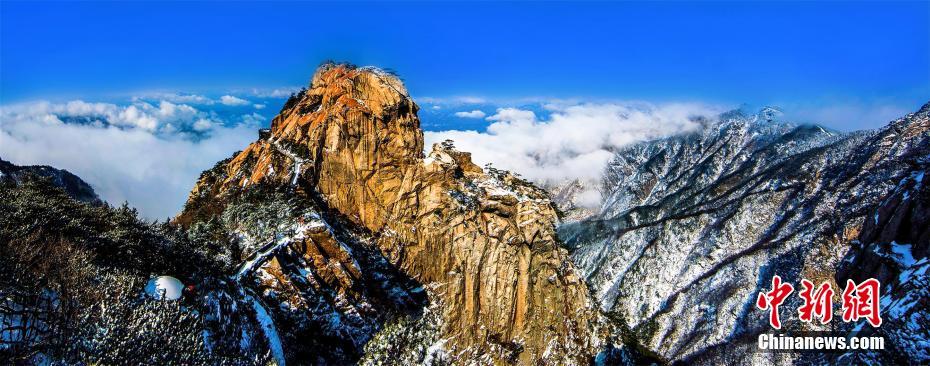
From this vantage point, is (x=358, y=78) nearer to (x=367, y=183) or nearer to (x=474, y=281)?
(x=367, y=183)

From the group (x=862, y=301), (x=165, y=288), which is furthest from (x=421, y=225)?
(x=862, y=301)

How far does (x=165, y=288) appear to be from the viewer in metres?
37.6

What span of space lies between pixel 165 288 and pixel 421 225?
104ft

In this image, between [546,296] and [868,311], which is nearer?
[868,311]

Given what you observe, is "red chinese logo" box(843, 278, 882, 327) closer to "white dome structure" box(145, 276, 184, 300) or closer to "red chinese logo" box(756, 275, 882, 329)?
"red chinese logo" box(756, 275, 882, 329)

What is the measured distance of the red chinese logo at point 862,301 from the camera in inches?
2277

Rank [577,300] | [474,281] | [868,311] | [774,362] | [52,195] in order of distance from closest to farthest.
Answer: [52,195] < [868,311] < [474,281] < [577,300] < [774,362]

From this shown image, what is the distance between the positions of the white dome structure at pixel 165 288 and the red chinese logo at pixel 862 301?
212 feet

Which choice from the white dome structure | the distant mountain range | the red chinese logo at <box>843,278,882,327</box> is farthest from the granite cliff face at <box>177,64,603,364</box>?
the red chinese logo at <box>843,278,882,327</box>

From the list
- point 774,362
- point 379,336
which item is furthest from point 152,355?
point 774,362

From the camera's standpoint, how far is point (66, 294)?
30.2m

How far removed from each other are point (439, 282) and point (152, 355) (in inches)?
1473

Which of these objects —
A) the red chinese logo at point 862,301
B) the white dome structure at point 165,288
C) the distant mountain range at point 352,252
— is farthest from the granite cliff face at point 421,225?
the red chinese logo at point 862,301

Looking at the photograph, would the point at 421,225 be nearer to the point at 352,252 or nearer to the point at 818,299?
the point at 352,252
